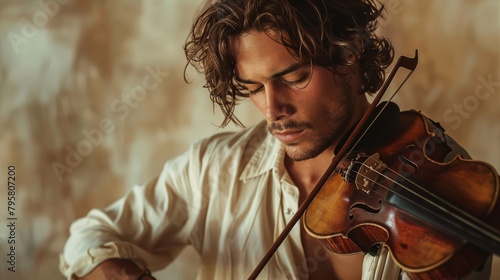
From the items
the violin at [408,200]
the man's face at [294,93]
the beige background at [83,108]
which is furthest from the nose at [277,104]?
the beige background at [83,108]

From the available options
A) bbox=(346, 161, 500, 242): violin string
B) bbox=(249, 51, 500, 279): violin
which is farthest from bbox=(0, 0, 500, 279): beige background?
bbox=(346, 161, 500, 242): violin string

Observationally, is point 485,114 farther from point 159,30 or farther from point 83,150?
point 83,150

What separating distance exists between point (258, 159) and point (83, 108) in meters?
0.61

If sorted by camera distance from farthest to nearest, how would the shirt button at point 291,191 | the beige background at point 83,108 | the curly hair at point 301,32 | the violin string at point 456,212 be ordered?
the beige background at point 83,108, the shirt button at point 291,191, the curly hair at point 301,32, the violin string at point 456,212

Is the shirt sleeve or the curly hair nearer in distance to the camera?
the curly hair

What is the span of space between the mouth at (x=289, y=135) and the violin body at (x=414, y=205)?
0.49 feet

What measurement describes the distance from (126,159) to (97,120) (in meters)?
0.15

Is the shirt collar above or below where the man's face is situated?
below

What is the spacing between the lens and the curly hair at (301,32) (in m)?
1.11

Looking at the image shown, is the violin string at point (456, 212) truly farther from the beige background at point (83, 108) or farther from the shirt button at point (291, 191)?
the beige background at point (83, 108)

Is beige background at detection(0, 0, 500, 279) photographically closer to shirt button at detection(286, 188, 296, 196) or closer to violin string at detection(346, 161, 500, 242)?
shirt button at detection(286, 188, 296, 196)

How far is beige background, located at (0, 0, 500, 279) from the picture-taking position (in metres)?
1.58

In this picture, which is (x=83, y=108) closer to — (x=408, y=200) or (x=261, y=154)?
(x=261, y=154)

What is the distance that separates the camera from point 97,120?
1.63 meters
